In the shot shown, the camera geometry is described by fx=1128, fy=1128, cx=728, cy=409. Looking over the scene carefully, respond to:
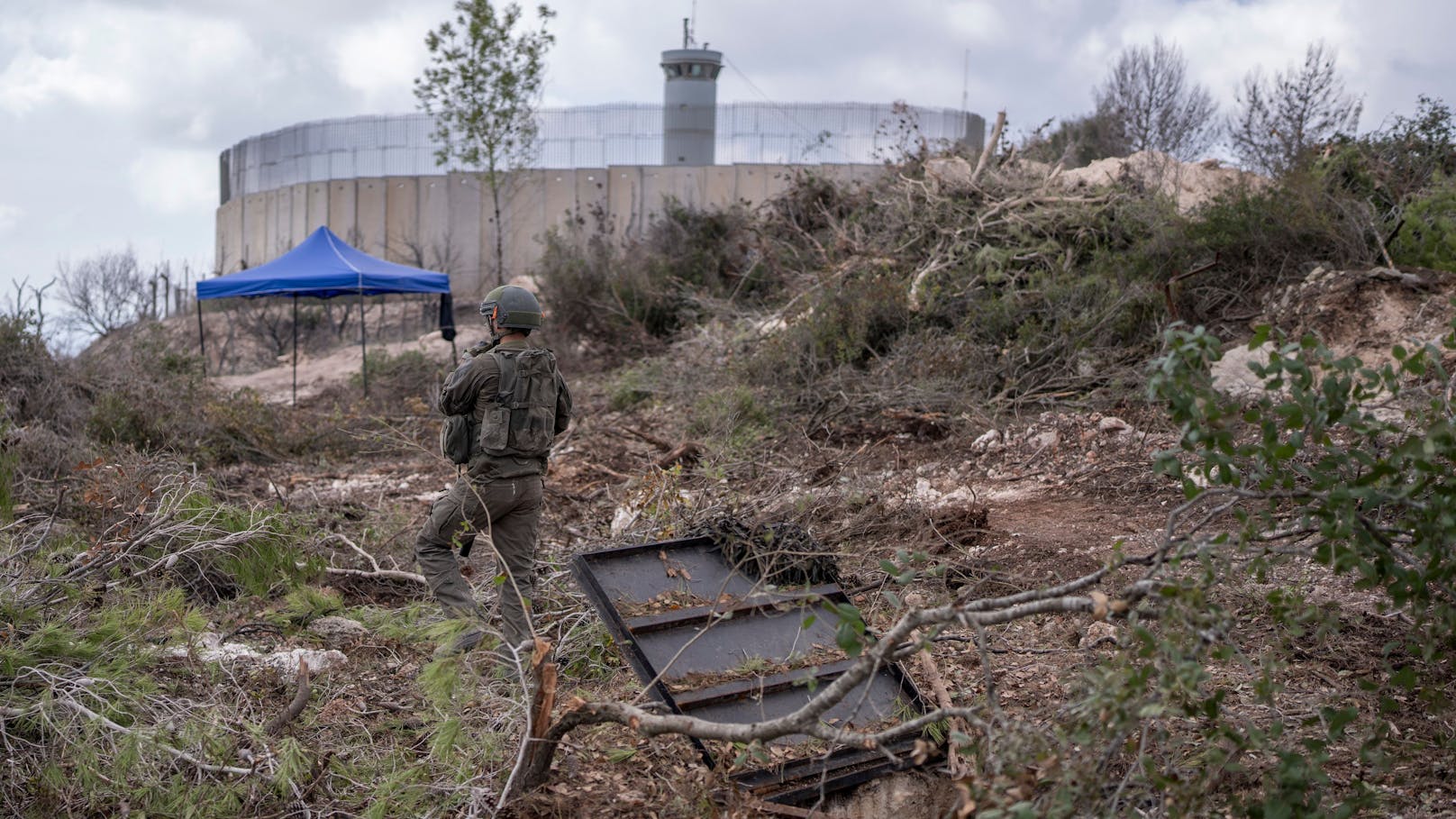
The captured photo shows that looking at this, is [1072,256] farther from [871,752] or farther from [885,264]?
[871,752]

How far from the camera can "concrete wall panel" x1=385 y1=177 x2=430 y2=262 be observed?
89.9 ft

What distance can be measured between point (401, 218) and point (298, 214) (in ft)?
10.8

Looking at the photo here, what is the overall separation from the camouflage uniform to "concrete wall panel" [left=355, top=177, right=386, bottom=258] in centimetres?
2442

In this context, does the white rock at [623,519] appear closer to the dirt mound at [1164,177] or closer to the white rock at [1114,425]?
the white rock at [1114,425]

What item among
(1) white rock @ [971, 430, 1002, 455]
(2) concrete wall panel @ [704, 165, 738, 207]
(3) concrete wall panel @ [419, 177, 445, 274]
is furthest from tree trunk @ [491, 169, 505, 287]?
(1) white rock @ [971, 430, 1002, 455]

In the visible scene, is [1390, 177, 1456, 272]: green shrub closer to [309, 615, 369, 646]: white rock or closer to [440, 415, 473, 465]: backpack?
[440, 415, 473, 465]: backpack

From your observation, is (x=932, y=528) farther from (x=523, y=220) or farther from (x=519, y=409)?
(x=523, y=220)

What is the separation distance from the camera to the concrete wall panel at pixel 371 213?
91.4 ft

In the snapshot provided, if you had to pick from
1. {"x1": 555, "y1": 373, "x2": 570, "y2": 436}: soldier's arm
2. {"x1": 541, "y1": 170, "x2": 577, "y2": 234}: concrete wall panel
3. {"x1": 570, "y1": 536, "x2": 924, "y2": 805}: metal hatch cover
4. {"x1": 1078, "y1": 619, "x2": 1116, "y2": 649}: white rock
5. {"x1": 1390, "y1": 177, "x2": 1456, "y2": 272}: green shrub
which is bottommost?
{"x1": 1078, "y1": 619, "x2": 1116, "y2": 649}: white rock

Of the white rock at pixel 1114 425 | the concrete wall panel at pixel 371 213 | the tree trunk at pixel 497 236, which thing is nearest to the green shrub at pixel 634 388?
the white rock at pixel 1114 425

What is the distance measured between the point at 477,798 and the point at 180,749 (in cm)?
100

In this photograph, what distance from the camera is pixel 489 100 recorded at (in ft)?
68.2

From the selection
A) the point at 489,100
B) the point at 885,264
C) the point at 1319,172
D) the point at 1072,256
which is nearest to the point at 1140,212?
the point at 1072,256

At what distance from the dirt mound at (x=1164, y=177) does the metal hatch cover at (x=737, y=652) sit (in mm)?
8785
